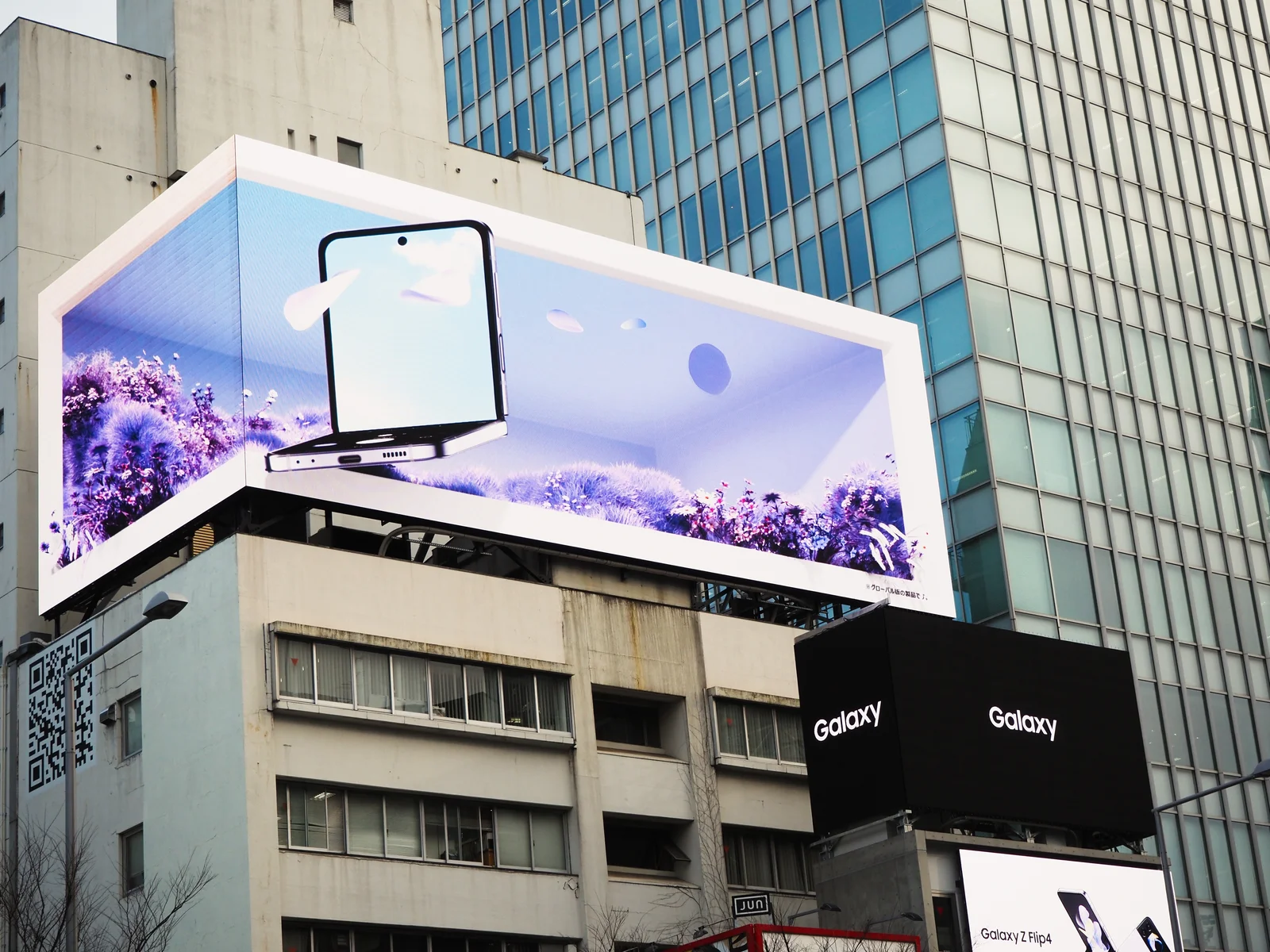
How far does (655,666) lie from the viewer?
171 feet

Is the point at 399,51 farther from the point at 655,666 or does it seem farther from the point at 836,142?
the point at 655,666

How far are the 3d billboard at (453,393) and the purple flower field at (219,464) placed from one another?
7cm

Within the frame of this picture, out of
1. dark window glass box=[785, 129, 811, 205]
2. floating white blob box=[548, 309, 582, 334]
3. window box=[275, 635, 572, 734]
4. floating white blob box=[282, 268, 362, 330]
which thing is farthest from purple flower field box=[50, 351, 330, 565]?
dark window glass box=[785, 129, 811, 205]

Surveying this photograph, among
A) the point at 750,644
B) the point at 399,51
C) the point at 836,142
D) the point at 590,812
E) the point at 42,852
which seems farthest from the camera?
the point at 836,142

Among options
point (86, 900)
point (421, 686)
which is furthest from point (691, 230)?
point (86, 900)

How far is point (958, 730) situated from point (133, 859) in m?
18.9

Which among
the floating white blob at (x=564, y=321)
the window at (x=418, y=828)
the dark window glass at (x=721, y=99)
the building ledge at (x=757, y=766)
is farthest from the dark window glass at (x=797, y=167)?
the window at (x=418, y=828)

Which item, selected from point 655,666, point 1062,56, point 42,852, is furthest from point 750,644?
point 1062,56

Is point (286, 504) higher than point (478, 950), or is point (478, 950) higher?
point (286, 504)

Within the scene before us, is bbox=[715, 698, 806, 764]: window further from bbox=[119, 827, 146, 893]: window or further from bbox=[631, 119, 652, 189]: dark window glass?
bbox=[631, 119, 652, 189]: dark window glass

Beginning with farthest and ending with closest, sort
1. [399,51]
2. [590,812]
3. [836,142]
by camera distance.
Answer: [836,142]
[399,51]
[590,812]

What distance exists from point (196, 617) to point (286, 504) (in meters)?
3.79

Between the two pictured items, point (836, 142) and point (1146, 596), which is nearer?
point (1146, 596)

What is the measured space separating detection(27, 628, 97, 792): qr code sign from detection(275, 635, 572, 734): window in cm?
611
